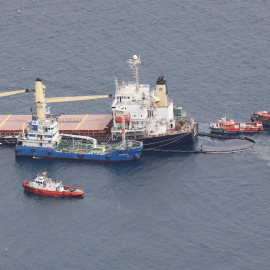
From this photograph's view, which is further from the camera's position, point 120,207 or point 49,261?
point 120,207

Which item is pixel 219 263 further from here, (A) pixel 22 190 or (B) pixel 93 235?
(A) pixel 22 190

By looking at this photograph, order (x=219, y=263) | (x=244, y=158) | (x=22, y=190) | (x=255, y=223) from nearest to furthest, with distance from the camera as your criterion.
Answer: (x=219, y=263)
(x=255, y=223)
(x=22, y=190)
(x=244, y=158)

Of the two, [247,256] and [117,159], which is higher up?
[117,159]

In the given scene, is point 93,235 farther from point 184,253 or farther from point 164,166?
point 164,166

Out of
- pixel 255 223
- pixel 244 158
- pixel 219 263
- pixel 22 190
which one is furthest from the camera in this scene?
pixel 244 158

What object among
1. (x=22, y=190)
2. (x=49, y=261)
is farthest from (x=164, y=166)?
(x=49, y=261)

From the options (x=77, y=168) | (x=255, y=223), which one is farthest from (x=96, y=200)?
(x=255, y=223)
